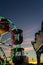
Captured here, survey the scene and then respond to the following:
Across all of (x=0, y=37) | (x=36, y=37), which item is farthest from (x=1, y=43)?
(x=36, y=37)

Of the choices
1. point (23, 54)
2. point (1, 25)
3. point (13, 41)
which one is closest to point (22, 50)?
point (23, 54)

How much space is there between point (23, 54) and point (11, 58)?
4.41m

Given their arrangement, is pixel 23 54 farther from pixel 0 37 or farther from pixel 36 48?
pixel 36 48

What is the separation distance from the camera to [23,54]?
4259 centimetres

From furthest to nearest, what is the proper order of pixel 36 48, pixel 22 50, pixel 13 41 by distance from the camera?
pixel 22 50
pixel 13 41
pixel 36 48

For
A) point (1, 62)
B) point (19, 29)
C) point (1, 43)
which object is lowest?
point (1, 62)

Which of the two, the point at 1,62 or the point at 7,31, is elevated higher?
the point at 7,31

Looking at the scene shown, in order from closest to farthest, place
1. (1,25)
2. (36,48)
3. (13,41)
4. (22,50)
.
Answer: (36,48), (1,25), (13,41), (22,50)

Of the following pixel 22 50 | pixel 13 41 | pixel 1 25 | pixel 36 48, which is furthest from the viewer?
pixel 22 50

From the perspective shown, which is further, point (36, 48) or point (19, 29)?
point (19, 29)

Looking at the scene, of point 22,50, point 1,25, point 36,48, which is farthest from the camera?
point 22,50

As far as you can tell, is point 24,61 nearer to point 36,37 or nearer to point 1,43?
point 1,43

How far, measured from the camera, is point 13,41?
3947 cm

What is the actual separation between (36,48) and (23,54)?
33.0ft
